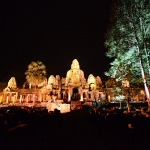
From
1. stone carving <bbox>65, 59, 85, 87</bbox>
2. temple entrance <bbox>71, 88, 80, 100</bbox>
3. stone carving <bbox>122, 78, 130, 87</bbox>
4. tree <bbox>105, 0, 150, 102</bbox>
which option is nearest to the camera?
tree <bbox>105, 0, 150, 102</bbox>

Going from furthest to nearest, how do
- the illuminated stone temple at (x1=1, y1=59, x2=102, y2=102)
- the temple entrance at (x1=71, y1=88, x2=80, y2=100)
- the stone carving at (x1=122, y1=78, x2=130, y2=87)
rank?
the temple entrance at (x1=71, y1=88, x2=80, y2=100) < the illuminated stone temple at (x1=1, y1=59, x2=102, y2=102) < the stone carving at (x1=122, y1=78, x2=130, y2=87)

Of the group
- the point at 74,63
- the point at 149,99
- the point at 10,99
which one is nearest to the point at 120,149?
the point at 149,99

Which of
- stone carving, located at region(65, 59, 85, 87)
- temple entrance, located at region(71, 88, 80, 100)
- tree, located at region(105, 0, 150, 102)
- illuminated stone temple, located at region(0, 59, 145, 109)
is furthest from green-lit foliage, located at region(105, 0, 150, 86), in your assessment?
stone carving, located at region(65, 59, 85, 87)

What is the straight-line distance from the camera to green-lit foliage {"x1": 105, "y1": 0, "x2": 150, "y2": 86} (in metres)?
16.7

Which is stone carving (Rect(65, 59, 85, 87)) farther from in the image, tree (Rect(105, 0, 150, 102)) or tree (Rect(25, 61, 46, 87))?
tree (Rect(105, 0, 150, 102))

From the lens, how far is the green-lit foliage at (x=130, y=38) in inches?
656

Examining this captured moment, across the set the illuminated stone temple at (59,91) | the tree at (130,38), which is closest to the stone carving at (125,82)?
the tree at (130,38)

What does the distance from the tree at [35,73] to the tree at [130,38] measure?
1227 inches

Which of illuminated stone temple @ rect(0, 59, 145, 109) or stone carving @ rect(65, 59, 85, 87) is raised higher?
stone carving @ rect(65, 59, 85, 87)

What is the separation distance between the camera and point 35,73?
45.7 meters

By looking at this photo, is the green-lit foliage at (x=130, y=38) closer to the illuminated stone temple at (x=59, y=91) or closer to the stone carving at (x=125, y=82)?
the stone carving at (x=125, y=82)

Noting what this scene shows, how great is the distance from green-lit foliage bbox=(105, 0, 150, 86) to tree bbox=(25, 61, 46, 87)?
31.1 meters

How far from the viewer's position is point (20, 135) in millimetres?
8258

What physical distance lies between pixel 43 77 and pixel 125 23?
3357 cm
